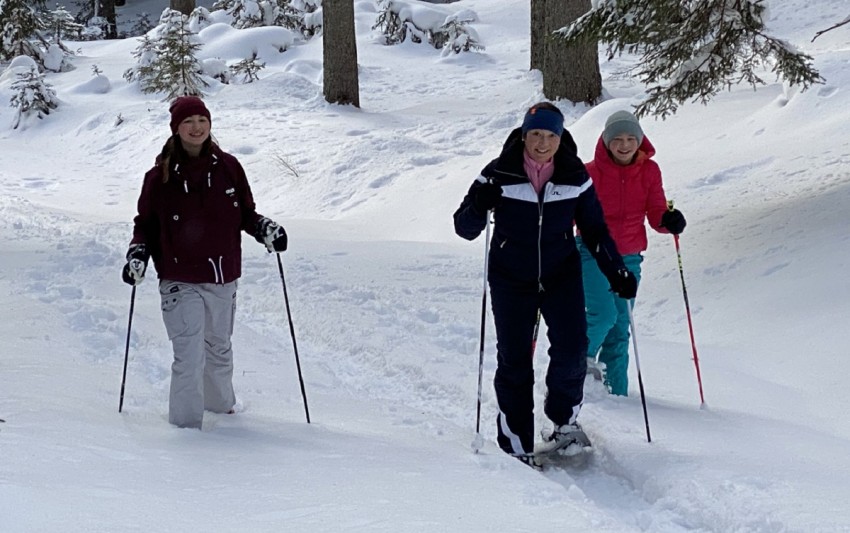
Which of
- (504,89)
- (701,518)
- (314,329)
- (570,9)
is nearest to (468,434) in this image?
(701,518)

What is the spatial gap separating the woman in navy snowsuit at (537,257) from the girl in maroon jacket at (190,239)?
1159 millimetres

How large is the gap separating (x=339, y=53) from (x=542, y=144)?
12.9 meters

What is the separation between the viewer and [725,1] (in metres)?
8.14

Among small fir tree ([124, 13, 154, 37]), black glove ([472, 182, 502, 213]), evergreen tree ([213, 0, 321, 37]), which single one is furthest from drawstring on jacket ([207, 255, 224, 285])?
small fir tree ([124, 13, 154, 37])

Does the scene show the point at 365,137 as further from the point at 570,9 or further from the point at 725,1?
the point at 725,1

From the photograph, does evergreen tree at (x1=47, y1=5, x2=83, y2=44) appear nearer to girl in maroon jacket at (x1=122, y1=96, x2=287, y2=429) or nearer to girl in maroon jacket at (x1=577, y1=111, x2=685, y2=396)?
girl in maroon jacket at (x1=122, y1=96, x2=287, y2=429)

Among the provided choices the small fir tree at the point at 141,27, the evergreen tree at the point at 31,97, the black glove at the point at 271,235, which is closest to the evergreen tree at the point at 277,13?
the evergreen tree at the point at 31,97

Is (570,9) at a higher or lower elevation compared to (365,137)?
higher

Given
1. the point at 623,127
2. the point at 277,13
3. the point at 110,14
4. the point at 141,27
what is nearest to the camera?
the point at 623,127

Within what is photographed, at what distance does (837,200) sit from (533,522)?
563cm

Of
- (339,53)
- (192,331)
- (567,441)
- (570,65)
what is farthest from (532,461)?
(339,53)

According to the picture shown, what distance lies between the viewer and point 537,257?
15.3 ft

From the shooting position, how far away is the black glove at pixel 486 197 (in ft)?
14.8

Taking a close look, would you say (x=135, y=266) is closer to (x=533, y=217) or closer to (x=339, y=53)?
(x=533, y=217)
